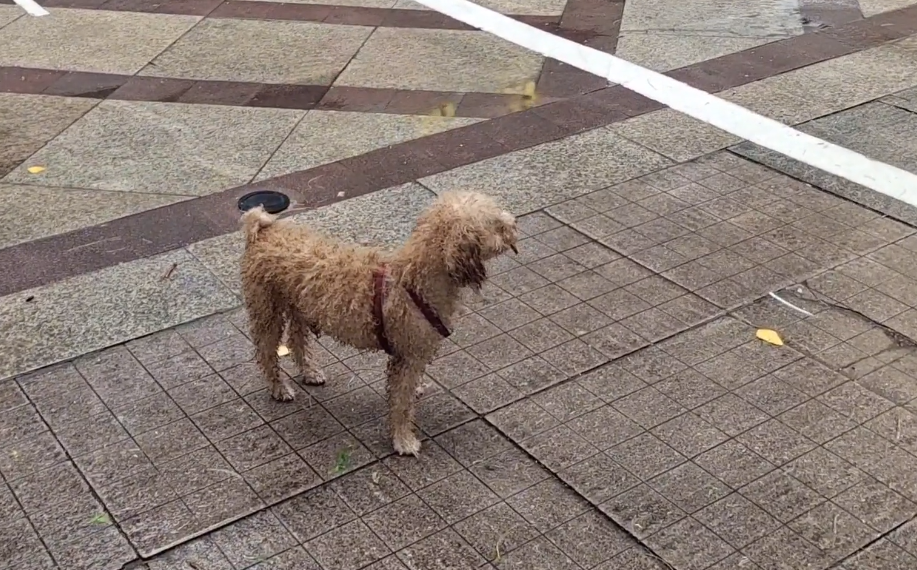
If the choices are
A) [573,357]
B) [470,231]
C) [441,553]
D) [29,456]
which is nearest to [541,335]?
[573,357]

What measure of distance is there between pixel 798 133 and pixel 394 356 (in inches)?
170

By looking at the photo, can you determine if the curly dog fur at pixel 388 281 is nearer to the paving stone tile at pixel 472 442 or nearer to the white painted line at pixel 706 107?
the paving stone tile at pixel 472 442

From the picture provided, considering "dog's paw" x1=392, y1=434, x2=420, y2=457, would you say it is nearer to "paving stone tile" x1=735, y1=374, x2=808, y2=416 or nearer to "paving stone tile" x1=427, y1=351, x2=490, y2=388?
"paving stone tile" x1=427, y1=351, x2=490, y2=388

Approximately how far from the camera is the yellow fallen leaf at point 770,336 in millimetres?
5060

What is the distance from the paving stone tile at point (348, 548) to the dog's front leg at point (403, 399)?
0.47 m

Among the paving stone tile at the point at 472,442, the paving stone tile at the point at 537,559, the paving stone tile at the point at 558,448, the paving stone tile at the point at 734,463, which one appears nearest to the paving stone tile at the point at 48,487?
the paving stone tile at the point at 472,442

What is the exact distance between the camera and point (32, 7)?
10.1m

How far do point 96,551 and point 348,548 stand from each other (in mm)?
969

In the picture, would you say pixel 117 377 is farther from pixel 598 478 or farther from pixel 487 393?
pixel 598 478

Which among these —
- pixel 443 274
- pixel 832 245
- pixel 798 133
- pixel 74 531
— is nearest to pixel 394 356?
pixel 443 274

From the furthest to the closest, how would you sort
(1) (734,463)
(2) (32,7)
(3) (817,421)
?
(2) (32,7) → (3) (817,421) → (1) (734,463)

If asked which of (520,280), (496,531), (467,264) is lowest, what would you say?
(496,531)

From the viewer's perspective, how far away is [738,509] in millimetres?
4043

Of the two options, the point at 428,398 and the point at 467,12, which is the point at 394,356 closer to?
the point at 428,398
